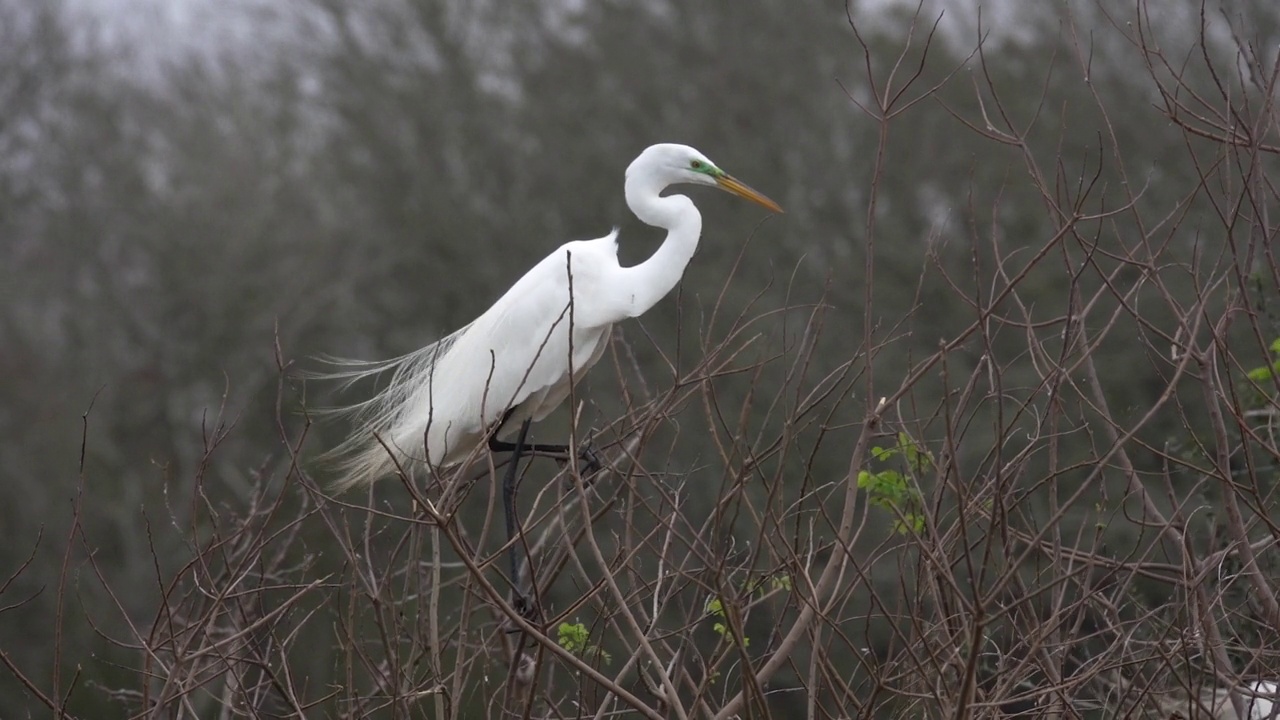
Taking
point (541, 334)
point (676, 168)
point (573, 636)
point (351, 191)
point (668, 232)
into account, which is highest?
point (676, 168)

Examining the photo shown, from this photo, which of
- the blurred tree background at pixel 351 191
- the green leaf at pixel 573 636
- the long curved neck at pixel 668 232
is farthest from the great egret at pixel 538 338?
the blurred tree background at pixel 351 191

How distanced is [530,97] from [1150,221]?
5787mm

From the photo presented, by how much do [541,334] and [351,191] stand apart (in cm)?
926

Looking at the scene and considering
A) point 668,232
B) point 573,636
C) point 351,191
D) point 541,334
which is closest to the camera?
point 573,636

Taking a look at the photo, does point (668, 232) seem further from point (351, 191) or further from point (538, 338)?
point (351, 191)

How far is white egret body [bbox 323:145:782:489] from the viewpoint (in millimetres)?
4523

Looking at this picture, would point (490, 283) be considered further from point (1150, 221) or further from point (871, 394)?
point (871, 394)

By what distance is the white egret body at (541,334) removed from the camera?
14.8 ft

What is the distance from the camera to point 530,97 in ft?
43.3

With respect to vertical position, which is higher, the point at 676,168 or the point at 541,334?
the point at 676,168

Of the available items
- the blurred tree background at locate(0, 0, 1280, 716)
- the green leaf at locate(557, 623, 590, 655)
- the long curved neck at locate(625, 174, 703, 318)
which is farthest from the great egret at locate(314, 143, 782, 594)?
the blurred tree background at locate(0, 0, 1280, 716)

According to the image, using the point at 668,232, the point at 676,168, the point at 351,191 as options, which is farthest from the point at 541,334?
the point at 351,191

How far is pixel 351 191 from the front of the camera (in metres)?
13.6

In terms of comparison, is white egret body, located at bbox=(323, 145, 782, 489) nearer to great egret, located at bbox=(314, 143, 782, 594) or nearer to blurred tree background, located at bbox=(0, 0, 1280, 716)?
great egret, located at bbox=(314, 143, 782, 594)
